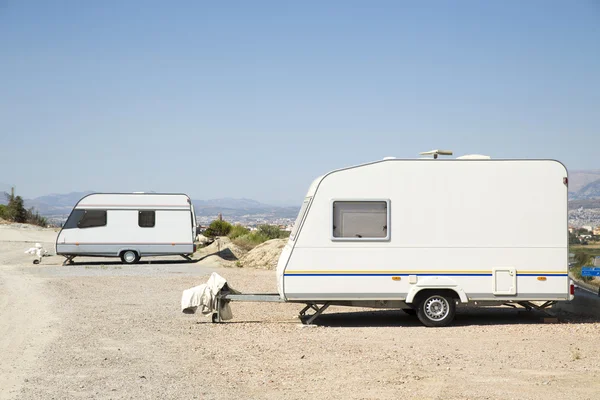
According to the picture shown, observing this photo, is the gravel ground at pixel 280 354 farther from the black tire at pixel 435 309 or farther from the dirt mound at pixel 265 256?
the dirt mound at pixel 265 256

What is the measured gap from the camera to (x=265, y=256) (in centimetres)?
2719

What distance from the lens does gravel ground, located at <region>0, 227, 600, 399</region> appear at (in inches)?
301

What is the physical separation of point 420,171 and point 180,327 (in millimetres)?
4758

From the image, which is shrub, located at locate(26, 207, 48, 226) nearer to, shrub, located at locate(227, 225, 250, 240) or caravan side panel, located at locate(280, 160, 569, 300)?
shrub, located at locate(227, 225, 250, 240)

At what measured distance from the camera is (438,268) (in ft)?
39.2

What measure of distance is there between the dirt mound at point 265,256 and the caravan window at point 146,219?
3711 mm

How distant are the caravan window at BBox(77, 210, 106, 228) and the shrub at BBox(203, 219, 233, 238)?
13.7 m

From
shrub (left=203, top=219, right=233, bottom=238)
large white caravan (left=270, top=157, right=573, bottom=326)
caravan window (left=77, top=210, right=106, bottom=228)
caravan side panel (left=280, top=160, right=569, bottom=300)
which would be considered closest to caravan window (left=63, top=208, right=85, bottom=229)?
caravan window (left=77, top=210, right=106, bottom=228)

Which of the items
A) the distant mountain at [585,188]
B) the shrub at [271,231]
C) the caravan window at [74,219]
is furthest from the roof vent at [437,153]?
the shrub at [271,231]

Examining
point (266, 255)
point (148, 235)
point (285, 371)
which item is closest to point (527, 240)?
point (285, 371)

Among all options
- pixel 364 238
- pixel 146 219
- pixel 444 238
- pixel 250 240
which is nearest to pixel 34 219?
pixel 250 240

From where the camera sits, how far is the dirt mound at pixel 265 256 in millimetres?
26547

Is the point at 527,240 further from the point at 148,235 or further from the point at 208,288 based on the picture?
the point at 148,235

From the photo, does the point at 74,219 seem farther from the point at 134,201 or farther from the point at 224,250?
the point at 224,250
